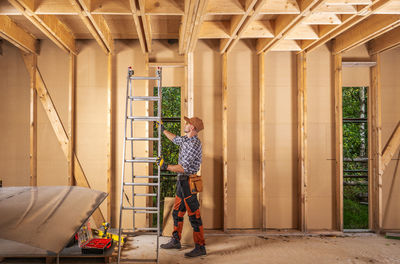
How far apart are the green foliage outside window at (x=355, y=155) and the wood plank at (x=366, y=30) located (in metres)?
2.83

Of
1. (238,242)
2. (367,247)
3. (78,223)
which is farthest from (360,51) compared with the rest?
(78,223)

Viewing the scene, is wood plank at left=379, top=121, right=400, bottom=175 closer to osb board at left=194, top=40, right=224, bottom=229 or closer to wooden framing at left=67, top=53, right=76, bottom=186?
osb board at left=194, top=40, right=224, bottom=229

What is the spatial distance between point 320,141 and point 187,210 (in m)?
2.48

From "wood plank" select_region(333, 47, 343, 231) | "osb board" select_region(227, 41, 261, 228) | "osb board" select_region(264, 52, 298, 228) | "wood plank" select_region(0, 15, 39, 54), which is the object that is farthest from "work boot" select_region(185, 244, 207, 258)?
"wood plank" select_region(0, 15, 39, 54)

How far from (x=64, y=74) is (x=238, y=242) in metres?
3.68

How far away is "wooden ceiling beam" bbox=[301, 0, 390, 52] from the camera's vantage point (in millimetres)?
3030

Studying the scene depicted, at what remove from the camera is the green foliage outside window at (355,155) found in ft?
20.9

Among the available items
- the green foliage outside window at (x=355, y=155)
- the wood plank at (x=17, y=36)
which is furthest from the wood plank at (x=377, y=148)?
the wood plank at (x=17, y=36)

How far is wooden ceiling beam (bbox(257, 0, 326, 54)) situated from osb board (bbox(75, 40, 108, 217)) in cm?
252

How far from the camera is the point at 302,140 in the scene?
14.6 feet

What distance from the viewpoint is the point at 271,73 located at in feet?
15.0

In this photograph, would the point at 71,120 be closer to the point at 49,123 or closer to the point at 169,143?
the point at 49,123

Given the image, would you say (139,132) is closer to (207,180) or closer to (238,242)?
(207,180)

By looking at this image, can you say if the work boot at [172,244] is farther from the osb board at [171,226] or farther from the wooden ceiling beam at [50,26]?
the wooden ceiling beam at [50,26]
